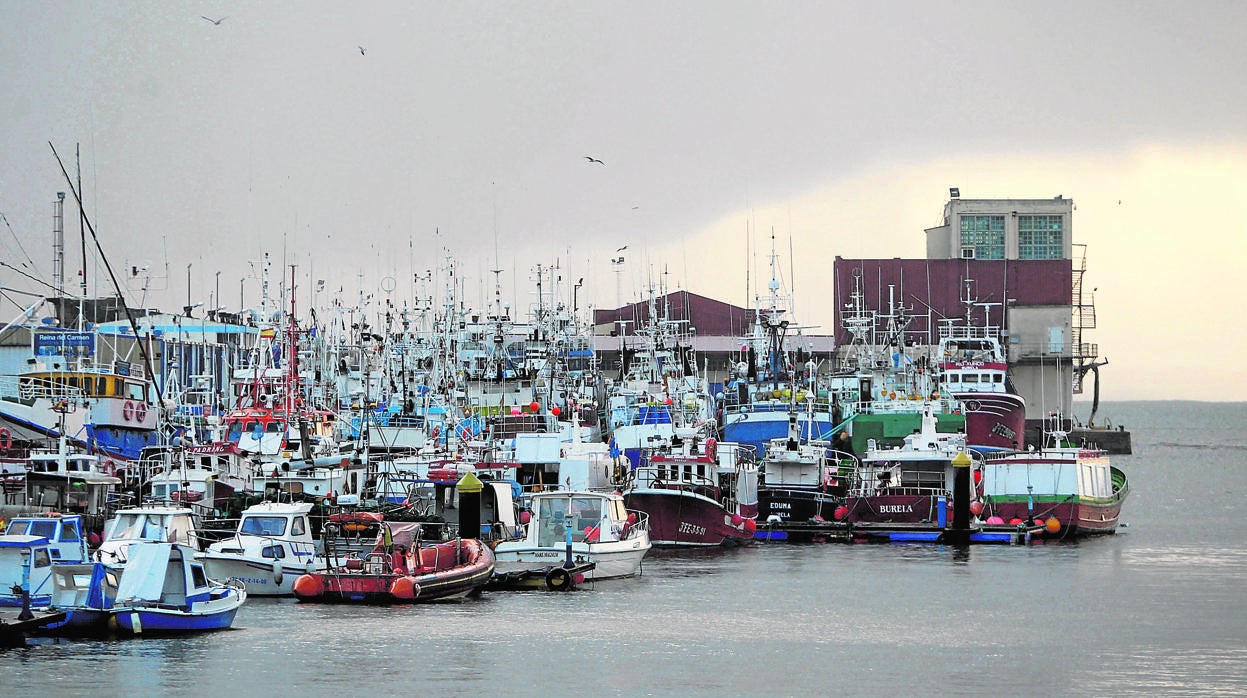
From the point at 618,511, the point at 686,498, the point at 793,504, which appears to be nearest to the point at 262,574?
the point at 618,511

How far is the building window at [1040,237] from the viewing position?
117812 mm

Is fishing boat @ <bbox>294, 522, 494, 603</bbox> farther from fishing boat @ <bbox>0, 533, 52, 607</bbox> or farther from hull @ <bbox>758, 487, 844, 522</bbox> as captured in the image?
hull @ <bbox>758, 487, 844, 522</bbox>

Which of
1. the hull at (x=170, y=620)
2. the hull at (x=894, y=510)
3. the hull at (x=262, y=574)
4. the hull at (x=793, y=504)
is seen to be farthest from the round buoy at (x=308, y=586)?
the hull at (x=793, y=504)

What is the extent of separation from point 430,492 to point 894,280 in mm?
70197

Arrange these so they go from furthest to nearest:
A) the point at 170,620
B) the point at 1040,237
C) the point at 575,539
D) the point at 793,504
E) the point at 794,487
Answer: the point at 1040,237
the point at 794,487
the point at 793,504
the point at 575,539
the point at 170,620

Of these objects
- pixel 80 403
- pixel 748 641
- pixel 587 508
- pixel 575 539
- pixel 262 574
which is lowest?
pixel 748 641

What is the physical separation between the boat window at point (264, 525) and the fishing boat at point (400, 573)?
1.32m

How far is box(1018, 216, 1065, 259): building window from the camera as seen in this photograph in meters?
118

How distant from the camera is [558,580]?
40.9 m

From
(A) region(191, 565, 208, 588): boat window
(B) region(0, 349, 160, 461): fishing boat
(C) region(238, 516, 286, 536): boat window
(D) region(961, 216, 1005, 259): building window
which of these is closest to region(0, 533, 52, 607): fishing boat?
(A) region(191, 565, 208, 588): boat window

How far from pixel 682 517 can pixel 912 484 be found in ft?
31.8

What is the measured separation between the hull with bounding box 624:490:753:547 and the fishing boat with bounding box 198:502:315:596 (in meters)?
15.9

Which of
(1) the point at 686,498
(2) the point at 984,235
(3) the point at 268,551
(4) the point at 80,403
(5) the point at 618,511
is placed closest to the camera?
(3) the point at 268,551

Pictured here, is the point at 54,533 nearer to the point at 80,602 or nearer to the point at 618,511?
the point at 80,602
